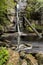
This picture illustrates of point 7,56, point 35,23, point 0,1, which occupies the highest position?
point 0,1

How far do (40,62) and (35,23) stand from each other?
9.66 m

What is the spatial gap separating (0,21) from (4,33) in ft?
3.99

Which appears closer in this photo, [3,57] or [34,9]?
[3,57]

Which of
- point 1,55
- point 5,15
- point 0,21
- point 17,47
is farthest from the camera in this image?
point 5,15

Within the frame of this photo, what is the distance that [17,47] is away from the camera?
44.9 feet

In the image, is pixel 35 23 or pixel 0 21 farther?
pixel 35 23

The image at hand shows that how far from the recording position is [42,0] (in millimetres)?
19188

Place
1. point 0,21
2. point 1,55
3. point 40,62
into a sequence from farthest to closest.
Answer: point 0,21 < point 40,62 < point 1,55

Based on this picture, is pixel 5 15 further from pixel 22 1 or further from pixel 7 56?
pixel 7 56

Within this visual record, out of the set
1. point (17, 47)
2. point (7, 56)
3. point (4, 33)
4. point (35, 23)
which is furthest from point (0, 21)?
point (7, 56)

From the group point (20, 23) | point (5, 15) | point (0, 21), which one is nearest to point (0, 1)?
point (0, 21)

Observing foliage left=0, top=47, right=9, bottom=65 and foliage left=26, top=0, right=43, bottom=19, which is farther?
foliage left=26, top=0, right=43, bottom=19

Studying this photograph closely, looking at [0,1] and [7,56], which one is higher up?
[0,1]

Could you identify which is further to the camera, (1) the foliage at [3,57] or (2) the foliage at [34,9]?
(2) the foliage at [34,9]
